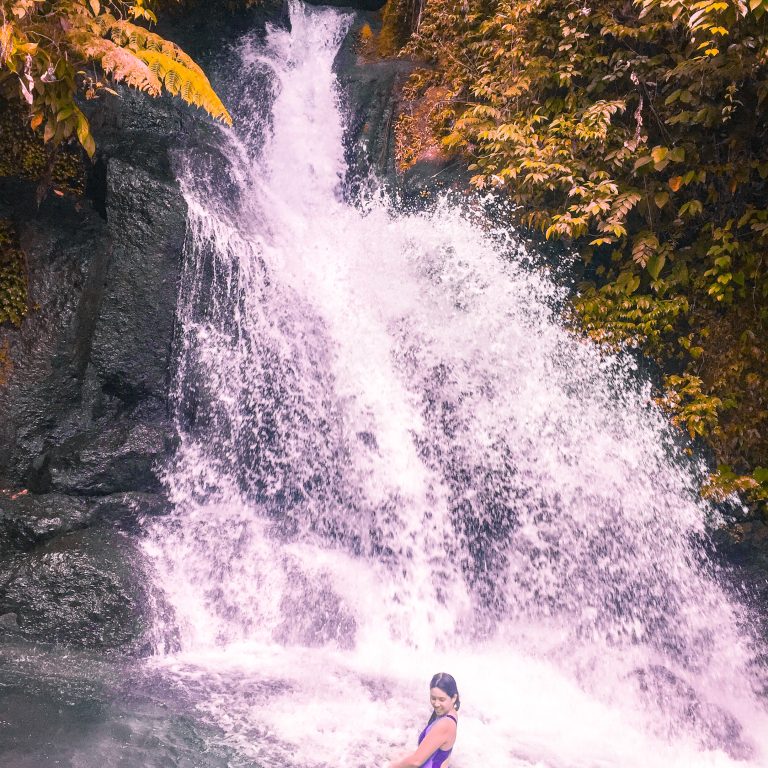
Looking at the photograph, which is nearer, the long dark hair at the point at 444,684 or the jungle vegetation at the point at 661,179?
the long dark hair at the point at 444,684

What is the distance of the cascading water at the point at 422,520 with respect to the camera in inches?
208

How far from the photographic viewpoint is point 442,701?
3473 millimetres

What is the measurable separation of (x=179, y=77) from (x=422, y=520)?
5.64 meters

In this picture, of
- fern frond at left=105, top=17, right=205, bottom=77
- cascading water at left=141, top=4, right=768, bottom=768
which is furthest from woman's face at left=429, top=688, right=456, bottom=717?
fern frond at left=105, top=17, right=205, bottom=77

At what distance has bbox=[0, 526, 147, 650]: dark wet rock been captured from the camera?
5.30 metres

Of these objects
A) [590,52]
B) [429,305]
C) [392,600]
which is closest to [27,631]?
[392,600]

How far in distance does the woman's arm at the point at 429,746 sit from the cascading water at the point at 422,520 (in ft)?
2.45

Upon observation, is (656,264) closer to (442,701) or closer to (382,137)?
(382,137)

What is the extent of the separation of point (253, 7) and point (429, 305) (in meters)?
7.92

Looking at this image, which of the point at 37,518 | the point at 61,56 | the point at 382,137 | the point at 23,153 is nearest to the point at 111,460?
the point at 37,518

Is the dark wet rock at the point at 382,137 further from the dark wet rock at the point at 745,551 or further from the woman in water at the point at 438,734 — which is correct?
the woman in water at the point at 438,734

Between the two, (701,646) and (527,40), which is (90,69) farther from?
(701,646)

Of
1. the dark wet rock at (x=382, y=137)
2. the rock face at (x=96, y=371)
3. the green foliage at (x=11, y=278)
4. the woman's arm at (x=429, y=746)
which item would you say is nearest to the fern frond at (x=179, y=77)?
the rock face at (x=96, y=371)

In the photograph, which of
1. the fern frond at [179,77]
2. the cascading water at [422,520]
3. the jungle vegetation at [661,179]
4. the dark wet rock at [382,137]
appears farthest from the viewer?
the dark wet rock at [382,137]
